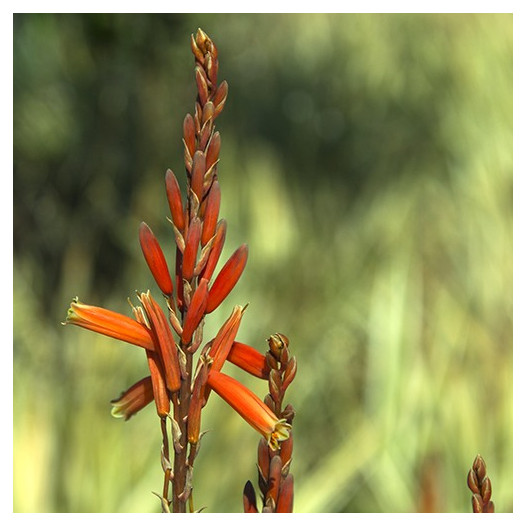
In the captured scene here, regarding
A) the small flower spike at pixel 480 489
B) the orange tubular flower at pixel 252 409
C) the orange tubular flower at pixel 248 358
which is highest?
the orange tubular flower at pixel 248 358

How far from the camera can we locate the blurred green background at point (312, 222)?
5.71ft

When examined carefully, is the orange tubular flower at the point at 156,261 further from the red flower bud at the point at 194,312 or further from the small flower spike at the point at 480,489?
the small flower spike at the point at 480,489

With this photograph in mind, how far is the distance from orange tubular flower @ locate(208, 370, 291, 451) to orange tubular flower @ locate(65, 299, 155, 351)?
49 millimetres

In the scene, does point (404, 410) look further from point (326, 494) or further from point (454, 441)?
point (326, 494)

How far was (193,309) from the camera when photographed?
1.57ft

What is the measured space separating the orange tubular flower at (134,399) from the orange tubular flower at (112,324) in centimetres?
3

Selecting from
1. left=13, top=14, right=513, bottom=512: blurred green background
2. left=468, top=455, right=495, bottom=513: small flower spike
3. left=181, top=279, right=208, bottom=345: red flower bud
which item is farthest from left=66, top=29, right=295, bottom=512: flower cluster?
left=13, top=14, right=513, bottom=512: blurred green background

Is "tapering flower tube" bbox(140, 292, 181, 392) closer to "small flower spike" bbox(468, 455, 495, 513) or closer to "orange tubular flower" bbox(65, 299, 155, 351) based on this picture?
"orange tubular flower" bbox(65, 299, 155, 351)

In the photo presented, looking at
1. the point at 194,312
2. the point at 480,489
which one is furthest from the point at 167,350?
the point at 480,489

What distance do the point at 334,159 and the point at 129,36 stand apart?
0.90m

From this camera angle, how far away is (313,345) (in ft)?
7.72

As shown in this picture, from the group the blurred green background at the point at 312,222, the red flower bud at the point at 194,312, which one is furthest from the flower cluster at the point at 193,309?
the blurred green background at the point at 312,222

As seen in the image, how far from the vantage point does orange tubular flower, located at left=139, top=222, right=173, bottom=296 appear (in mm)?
513
